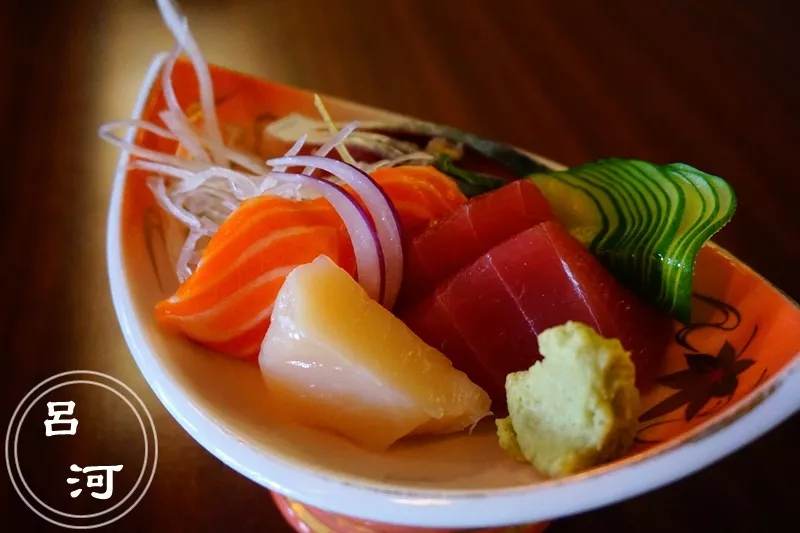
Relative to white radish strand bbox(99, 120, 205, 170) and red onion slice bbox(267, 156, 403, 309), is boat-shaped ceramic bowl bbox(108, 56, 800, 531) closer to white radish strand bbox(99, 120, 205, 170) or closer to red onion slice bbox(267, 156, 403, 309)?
white radish strand bbox(99, 120, 205, 170)

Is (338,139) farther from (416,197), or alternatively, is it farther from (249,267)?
(249,267)

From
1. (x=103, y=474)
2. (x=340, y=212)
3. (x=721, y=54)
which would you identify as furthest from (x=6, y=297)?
(x=721, y=54)

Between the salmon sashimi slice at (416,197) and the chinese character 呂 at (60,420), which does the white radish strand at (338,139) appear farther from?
the chinese character 呂 at (60,420)

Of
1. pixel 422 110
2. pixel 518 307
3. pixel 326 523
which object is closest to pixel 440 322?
pixel 518 307

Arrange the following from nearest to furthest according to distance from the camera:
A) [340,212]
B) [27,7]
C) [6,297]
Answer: [340,212] → [6,297] → [27,7]

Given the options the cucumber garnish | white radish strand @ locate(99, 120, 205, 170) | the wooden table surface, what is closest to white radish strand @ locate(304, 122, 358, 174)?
white radish strand @ locate(99, 120, 205, 170)

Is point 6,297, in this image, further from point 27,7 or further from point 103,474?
point 27,7

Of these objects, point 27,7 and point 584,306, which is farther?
point 27,7
